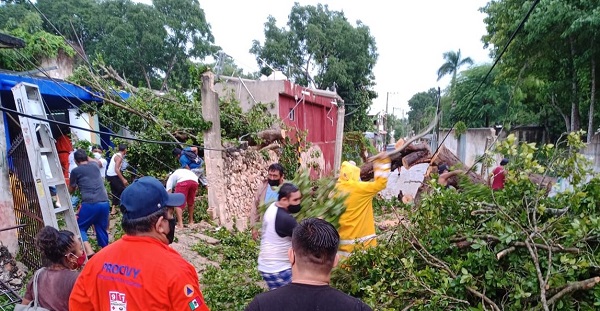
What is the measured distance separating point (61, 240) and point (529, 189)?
11.8 feet

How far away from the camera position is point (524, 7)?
33.8ft

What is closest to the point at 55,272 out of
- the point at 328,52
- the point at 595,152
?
the point at 595,152

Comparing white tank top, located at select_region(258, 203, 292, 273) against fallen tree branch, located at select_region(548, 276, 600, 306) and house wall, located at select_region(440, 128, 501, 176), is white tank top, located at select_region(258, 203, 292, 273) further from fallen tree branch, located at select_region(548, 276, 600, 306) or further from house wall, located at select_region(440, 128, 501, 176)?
house wall, located at select_region(440, 128, 501, 176)

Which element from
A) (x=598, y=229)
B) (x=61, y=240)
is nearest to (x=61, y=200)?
(x=61, y=240)

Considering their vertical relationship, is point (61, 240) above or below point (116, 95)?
below

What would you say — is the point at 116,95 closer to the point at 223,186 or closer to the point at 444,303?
the point at 223,186

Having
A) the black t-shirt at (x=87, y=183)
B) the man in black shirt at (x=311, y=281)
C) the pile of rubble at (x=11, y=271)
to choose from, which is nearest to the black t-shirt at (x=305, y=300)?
the man in black shirt at (x=311, y=281)

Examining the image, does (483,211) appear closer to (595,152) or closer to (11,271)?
(11,271)

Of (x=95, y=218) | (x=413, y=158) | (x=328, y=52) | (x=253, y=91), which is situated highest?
(x=328, y=52)

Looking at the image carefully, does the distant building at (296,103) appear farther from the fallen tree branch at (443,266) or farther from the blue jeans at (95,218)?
the fallen tree branch at (443,266)

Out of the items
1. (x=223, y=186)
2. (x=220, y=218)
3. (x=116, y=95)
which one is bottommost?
(x=220, y=218)

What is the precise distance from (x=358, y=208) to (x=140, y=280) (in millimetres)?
2483

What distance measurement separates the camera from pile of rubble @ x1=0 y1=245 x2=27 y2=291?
427 cm

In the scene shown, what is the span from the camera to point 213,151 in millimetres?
6961
